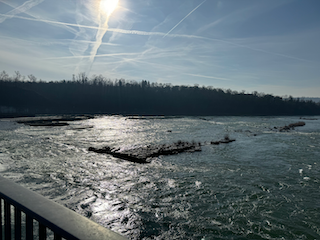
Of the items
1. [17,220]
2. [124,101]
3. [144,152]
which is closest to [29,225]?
[17,220]

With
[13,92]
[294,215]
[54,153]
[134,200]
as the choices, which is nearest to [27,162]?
[54,153]

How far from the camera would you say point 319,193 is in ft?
35.1

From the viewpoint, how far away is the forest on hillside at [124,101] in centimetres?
11029

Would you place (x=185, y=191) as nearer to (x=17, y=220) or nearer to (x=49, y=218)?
(x=17, y=220)

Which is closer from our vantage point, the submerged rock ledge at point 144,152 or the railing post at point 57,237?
the railing post at point 57,237

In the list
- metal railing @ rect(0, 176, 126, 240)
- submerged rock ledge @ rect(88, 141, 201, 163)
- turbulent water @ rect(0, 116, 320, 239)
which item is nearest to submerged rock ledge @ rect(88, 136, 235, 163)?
submerged rock ledge @ rect(88, 141, 201, 163)

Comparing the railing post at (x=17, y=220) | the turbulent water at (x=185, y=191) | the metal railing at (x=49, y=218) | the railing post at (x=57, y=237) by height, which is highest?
the metal railing at (x=49, y=218)

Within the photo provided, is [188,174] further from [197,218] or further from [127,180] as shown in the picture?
[197,218]

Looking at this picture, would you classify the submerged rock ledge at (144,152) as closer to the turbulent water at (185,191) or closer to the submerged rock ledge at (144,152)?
the submerged rock ledge at (144,152)

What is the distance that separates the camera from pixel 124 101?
5167 inches

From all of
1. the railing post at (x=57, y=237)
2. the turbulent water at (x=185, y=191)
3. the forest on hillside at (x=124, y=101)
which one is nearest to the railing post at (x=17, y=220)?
the railing post at (x=57, y=237)

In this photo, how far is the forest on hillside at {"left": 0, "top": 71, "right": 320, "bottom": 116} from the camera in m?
110

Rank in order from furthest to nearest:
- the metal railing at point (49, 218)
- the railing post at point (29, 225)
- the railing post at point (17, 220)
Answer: the railing post at point (17, 220), the railing post at point (29, 225), the metal railing at point (49, 218)

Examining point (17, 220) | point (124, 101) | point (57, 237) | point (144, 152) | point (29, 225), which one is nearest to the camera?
point (57, 237)
